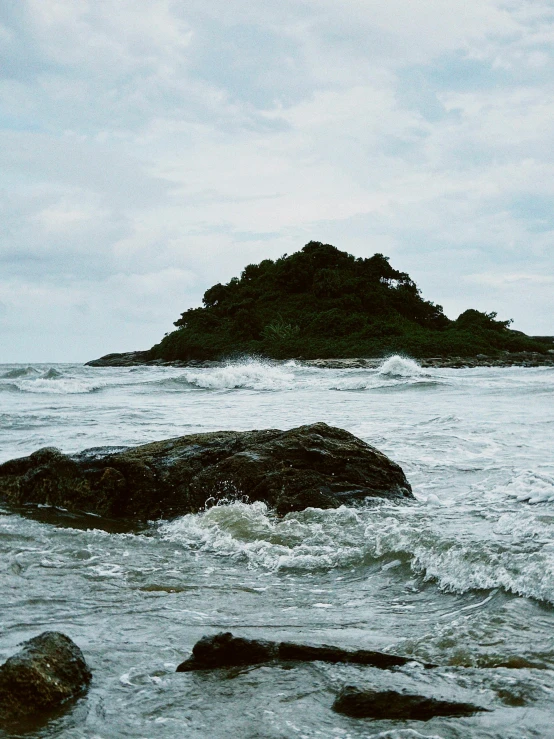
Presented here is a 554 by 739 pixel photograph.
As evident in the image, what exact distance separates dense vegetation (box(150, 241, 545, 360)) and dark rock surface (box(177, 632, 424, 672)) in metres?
44.6

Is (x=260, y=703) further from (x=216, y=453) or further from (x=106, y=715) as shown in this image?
(x=216, y=453)

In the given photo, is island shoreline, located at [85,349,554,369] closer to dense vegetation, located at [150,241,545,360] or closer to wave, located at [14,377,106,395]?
dense vegetation, located at [150,241,545,360]

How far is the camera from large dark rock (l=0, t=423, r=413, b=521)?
6.13 meters

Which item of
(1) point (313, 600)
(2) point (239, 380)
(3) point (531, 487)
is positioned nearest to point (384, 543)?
(1) point (313, 600)

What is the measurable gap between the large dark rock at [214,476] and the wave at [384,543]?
253 millimetres

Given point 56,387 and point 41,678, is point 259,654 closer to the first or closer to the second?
point 41,678

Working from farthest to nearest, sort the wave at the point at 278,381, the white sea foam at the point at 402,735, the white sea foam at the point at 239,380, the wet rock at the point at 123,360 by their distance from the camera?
1. the wet rock at the point at 123,360
2. the white sea foam at the point at 239,380
3. the wave at the point at 278,381
4. the white sea foam at the point at 402,735

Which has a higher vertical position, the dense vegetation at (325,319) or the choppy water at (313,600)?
the dense vegetation at (325,319)

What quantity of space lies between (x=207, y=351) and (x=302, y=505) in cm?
5029

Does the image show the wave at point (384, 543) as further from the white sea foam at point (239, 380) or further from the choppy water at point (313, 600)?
the white sea foam at point (239, 380)

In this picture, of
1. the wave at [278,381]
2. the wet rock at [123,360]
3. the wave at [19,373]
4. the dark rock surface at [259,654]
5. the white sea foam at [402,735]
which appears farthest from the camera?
the wet rock at [123,360]

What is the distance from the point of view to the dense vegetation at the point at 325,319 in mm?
50750

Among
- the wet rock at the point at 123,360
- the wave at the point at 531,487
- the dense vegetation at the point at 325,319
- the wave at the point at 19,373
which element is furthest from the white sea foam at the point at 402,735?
the wet rock at the point at 123,360

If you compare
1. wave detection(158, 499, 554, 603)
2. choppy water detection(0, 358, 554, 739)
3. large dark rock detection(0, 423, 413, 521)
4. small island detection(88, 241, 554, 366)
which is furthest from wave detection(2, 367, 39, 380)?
wave detection(158, 499, 554, 603)
